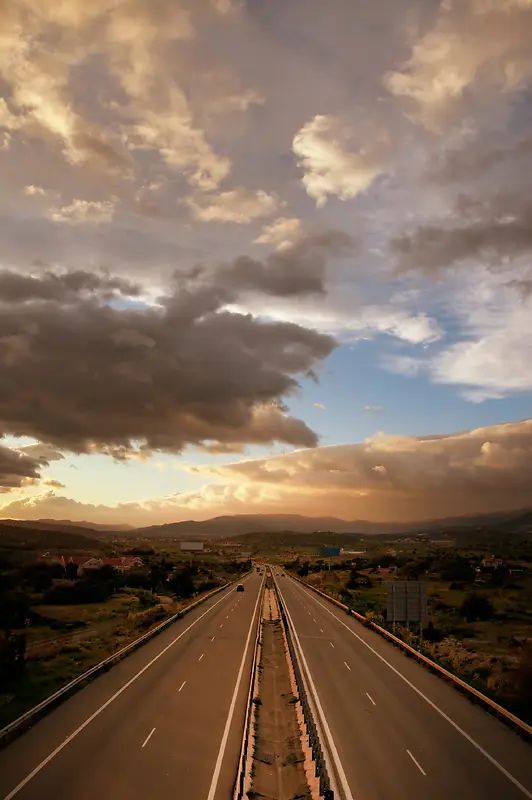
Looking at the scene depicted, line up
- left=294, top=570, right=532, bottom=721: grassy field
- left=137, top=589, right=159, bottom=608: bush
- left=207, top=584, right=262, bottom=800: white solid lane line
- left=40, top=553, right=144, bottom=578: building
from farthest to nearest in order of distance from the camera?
1. left=40, top=553, right=144, bottom=578: building
2. left=137, top=589, right=159, bottom=608: bush
3. left=294, top=570, right=532, bottom=721: grassy field
4. left=207, top=584, right=262, bottom=800: white solid lane line

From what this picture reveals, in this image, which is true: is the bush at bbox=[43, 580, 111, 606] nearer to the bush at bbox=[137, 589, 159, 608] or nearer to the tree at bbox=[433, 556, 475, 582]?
the bush at bbox=[137, 589, 159, 608]

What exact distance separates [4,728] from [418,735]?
1678 cm

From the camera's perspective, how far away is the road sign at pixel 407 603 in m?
53.0

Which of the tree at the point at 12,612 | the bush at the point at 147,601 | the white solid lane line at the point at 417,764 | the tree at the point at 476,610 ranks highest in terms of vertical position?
the white solid lane line at the point at 417,764

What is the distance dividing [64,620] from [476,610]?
163 feet

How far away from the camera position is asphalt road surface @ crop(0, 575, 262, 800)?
18484mm

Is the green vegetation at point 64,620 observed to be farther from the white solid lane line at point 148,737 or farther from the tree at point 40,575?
the white solid lane line at point 148,737

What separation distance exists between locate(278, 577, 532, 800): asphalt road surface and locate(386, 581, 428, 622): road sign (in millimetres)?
11575

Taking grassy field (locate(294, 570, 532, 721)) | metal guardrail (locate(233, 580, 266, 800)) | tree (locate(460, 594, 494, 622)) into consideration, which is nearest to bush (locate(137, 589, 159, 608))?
grassy field (locate(294, 570, 532, 721))

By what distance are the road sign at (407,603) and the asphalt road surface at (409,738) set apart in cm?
1157

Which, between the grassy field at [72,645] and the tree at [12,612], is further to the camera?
the tree at [12,612]

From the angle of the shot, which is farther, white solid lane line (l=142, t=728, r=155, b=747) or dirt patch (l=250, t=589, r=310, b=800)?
white solid lane line (l=142, t=728, r=155, b=747)

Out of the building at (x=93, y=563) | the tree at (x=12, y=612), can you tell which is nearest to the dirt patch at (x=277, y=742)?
the tree at (x=12, y=612)

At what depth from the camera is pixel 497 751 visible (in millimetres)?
22312
